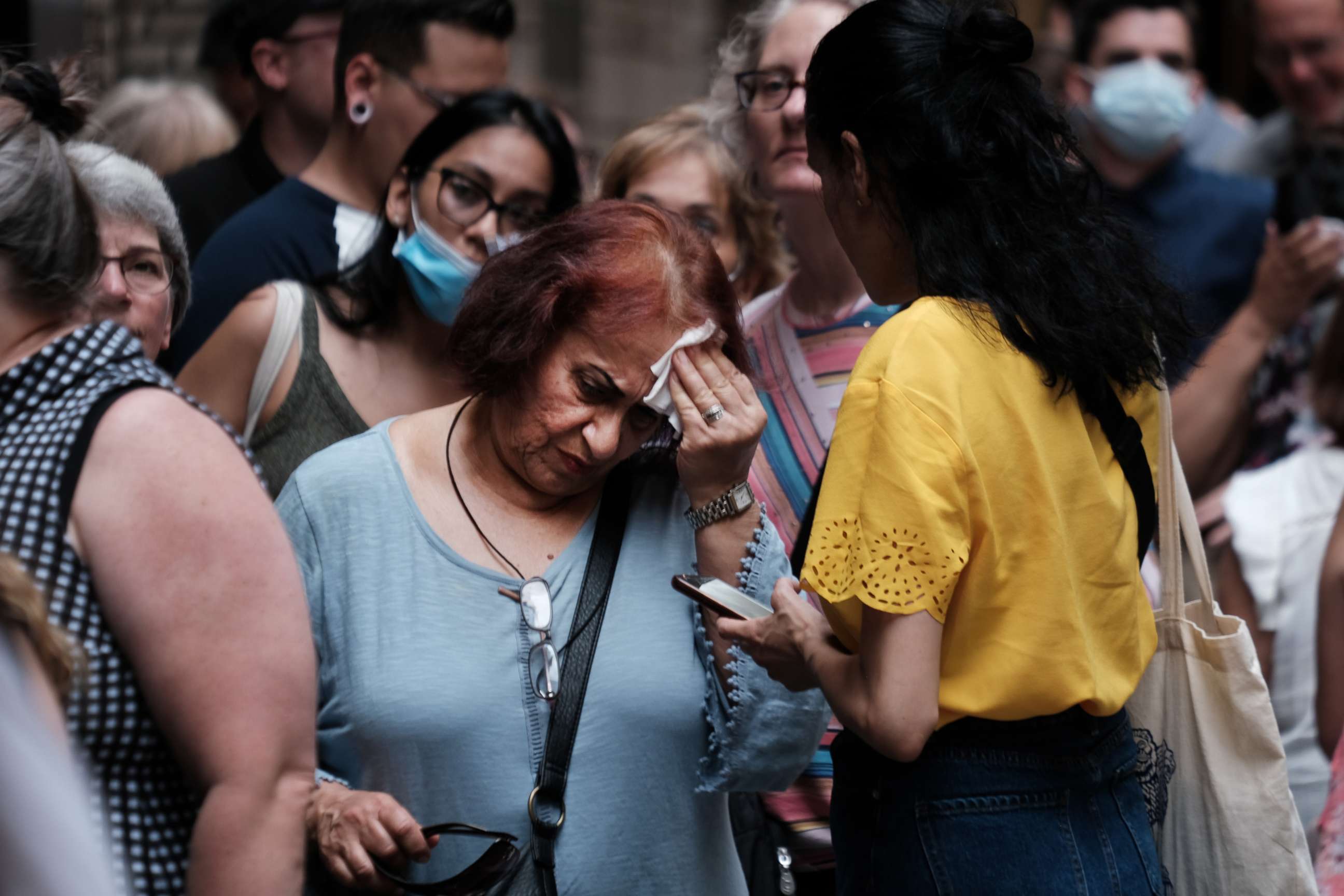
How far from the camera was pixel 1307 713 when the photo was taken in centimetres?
324

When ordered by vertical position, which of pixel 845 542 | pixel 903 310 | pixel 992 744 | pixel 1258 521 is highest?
pixel 903 310

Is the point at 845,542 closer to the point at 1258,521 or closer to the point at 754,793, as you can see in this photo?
the point at 754,793

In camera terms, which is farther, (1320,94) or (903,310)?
(1320,94)

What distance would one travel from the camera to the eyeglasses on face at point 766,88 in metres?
3.29

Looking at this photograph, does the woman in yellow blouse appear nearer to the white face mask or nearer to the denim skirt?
the denim skirt

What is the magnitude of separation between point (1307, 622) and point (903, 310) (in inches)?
68.7

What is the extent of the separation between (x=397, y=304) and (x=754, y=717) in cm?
129

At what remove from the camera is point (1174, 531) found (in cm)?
226

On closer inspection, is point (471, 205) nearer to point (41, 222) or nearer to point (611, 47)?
point (41, 222)

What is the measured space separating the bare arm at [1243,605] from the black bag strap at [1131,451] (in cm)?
125

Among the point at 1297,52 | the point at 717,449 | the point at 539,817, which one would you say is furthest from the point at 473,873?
the point at 1297,52

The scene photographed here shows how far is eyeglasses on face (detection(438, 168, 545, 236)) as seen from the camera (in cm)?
311

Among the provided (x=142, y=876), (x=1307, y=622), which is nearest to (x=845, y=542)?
(x=142, y=876)

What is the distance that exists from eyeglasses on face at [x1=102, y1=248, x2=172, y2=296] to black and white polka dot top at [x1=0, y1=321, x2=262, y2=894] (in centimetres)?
72
